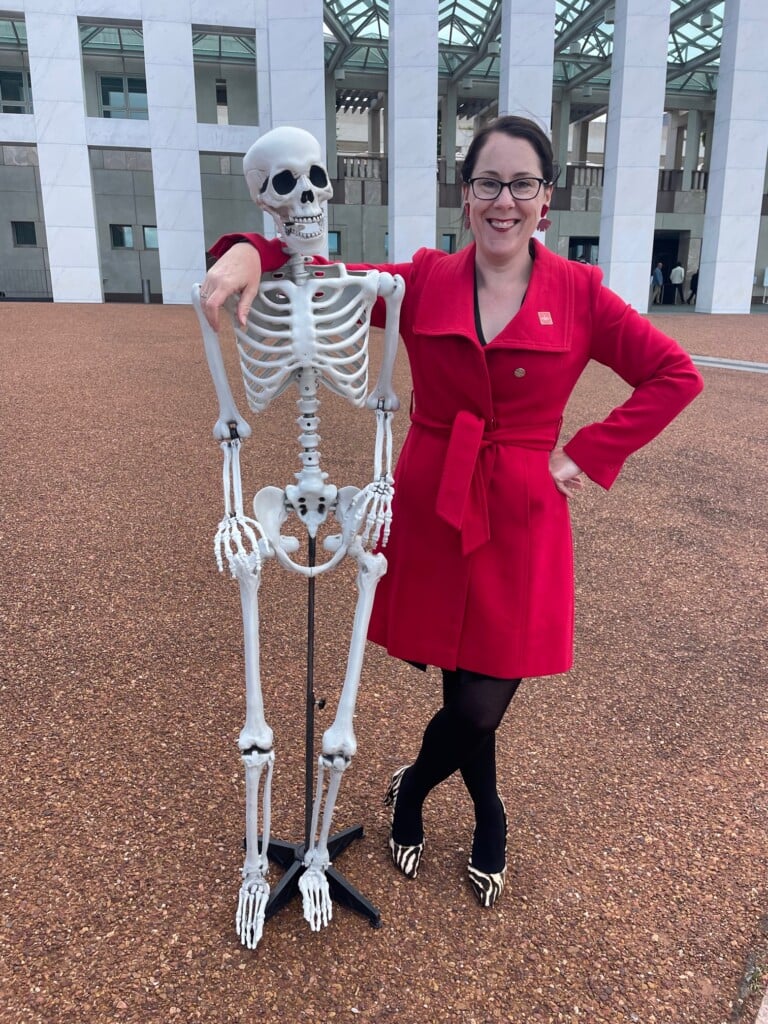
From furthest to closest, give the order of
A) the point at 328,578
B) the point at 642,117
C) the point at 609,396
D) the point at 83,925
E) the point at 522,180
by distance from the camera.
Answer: the point at 642,117 < the point at 609,396 < the point at 328,578 < the point at 83,925 < the point at 522,180

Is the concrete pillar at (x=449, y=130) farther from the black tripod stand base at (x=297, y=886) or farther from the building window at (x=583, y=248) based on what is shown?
the black tripod stand base at (x=297, y=886)

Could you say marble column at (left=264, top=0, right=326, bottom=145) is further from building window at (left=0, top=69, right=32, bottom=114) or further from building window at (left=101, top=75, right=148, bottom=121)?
building window at (left=0, top=69, right=32, bottom=114)

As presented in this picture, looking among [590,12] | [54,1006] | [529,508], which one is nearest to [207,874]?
[54,1006]

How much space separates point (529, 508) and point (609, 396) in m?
8.58

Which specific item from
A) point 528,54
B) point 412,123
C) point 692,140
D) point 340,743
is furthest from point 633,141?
point 340,743

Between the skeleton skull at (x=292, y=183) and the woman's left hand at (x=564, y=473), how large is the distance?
888mm

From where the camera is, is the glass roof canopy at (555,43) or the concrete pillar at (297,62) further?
the glass roof canopy at (555,43)

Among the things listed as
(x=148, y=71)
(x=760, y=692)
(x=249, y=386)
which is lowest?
(x=760, y=692)

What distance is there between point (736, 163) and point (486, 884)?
22594mm

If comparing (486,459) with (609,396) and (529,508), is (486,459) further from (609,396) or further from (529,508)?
(609,396)

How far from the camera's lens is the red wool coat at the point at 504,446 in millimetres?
2143

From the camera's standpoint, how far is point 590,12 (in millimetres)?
23266

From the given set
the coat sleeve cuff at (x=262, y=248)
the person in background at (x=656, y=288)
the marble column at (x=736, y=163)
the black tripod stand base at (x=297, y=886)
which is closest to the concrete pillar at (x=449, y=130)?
the person in background at (x=656, y=288)

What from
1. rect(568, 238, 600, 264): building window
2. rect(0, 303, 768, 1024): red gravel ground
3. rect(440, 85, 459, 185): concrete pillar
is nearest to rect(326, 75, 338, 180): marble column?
rect(440, 85, 459, 185): concrete pillar
